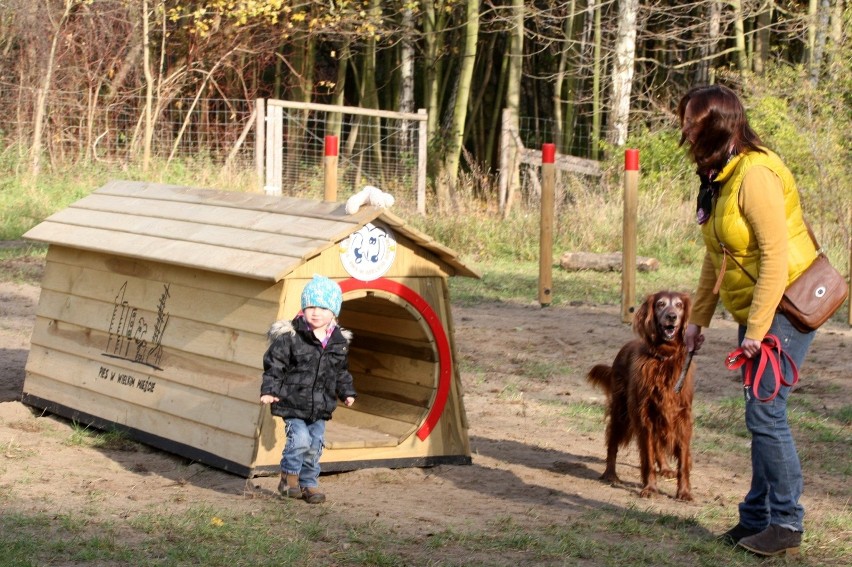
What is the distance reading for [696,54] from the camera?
25.4m

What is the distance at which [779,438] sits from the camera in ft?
15.1

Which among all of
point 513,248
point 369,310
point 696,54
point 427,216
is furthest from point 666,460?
point 696,54

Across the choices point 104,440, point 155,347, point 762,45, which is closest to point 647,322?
point 155,347

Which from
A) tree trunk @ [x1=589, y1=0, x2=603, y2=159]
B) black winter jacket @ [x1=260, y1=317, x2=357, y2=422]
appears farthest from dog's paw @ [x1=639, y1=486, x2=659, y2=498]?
tree trunk @ [x1=589, y1=0, x2=603, y2=159]

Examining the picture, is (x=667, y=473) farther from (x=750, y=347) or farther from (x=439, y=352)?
(x=750, y=347)

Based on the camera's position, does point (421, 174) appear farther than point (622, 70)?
No

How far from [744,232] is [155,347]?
132 inches

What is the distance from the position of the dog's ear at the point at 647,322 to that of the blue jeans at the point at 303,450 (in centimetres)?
163

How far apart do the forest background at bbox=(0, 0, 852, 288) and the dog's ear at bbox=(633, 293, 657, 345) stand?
901 cm

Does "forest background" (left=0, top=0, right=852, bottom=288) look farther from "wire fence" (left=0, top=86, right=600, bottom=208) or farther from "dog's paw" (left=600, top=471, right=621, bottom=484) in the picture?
"dog's paw" (left=600, top=471, right=621, bottom=484)

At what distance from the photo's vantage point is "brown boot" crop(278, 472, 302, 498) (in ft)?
17.5

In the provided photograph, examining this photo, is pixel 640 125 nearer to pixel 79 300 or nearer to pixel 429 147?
pixel 429 147

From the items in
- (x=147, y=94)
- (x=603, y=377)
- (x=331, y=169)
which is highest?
(x=147, y=94)

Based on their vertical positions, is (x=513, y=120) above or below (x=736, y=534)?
above
